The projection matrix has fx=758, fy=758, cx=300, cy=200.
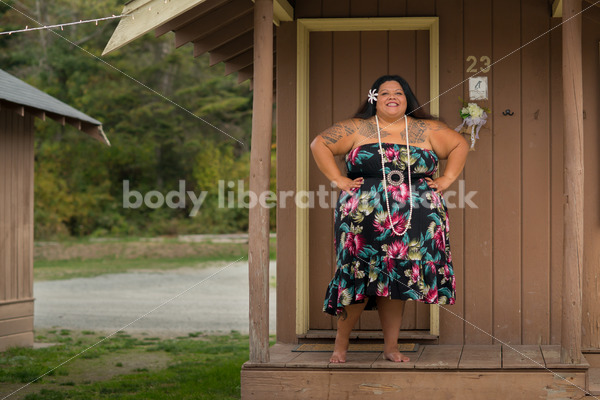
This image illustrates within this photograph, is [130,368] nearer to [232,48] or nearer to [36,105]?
[36,105]

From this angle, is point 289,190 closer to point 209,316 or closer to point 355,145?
point 355,145

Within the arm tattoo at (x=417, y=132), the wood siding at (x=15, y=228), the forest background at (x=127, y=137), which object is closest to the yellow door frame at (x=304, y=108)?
the arm tattoo at (x=417, y=132)

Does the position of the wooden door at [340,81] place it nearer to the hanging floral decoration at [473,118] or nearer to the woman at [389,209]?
the hanging floral decoration at [473,118]

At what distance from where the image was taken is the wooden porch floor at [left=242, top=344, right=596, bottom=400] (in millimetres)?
4270

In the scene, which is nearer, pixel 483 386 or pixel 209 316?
pixel 483 386

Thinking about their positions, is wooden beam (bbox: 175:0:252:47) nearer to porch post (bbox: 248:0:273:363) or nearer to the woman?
porch post (bbox: 248:0:273:363)

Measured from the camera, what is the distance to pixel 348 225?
4418mm

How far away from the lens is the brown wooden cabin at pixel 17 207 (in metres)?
8.02

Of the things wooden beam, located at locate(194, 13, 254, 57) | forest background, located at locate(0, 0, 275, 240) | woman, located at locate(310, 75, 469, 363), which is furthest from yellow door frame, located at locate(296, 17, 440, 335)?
forest background, located at locate(0, 0, 275, 240)

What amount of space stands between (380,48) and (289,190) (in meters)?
1.23

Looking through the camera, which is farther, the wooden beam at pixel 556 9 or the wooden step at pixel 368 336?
the wooden step at pixel 368 336

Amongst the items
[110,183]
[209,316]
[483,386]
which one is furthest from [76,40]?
[483,386]

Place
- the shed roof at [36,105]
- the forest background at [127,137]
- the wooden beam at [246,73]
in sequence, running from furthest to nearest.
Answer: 1. the forest background at [127,137]
2. the wooden beam at [246,73]
3. the shed roof at [36,105]

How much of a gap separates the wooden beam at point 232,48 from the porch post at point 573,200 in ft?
10.4
